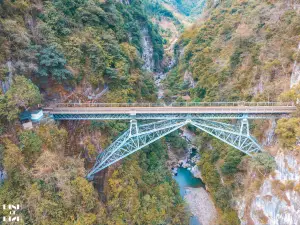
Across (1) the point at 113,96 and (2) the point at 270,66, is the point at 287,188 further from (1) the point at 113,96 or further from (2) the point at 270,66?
(1) the point at 113,96

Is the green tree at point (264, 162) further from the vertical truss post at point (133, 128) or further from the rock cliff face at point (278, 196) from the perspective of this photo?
the vertical truss post at point (133, 128)

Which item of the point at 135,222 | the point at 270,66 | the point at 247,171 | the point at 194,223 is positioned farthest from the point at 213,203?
the point at 270,66

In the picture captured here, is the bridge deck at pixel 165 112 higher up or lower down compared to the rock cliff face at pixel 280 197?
higher up

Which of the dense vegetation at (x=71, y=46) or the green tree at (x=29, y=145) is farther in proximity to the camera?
the dense vegetation at (x=71, y=46)

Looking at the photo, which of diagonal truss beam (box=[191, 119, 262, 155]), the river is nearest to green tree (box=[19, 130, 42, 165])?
diagonal truss beam (box=[191, 119, 262, 155])

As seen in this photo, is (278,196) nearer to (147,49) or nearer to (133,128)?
(133,128)

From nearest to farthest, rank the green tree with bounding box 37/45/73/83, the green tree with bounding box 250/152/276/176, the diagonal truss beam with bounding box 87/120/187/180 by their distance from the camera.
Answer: the green tree with bounding box 37/45/73/83 → the diagonal truss beam with bounding box 87/120/187/180 → the green tree with bounding box 250/152/276/176

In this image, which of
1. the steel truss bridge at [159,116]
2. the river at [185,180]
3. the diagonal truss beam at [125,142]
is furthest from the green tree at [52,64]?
the river at [185,180]

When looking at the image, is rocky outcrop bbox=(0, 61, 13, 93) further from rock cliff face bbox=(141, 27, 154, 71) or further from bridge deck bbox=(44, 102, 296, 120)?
rock cliff face bbox=(141, 27, 154, 71)

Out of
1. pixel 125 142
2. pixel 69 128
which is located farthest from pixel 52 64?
pixel 125 142
